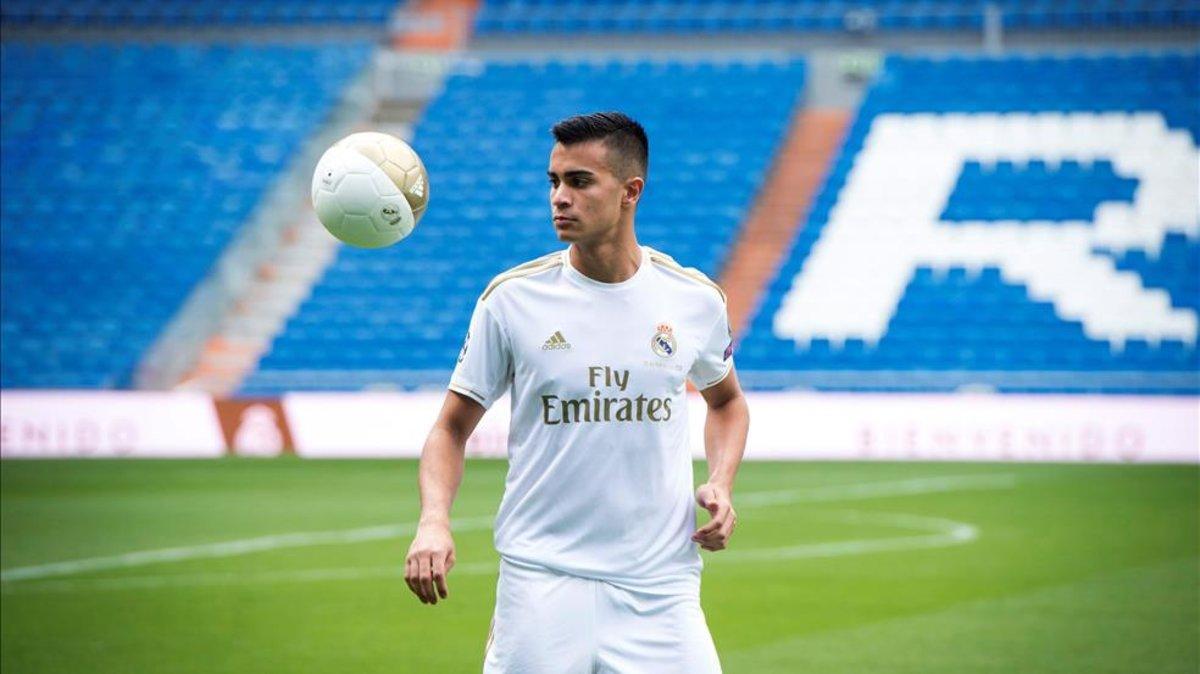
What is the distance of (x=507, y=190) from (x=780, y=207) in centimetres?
495

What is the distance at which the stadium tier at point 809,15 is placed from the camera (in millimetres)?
32375

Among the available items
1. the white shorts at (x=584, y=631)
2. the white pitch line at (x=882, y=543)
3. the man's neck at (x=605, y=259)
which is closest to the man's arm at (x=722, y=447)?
the white shorts at (x=584, y=631)

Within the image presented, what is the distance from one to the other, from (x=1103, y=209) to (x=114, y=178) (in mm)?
17858

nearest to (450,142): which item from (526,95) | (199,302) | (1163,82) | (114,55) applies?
(526,95)

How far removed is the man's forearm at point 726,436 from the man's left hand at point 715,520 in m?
0.19

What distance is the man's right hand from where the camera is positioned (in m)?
4.37

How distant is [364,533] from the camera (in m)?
15.2

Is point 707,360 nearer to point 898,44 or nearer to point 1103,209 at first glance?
point 1103,209

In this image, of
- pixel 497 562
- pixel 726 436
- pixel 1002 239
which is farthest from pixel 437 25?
pixel 726 436

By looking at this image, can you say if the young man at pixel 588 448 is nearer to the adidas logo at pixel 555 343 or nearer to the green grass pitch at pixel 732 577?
the adidas logo at pixel 555 343

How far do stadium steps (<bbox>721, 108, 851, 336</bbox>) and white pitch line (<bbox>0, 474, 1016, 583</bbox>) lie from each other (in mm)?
8670

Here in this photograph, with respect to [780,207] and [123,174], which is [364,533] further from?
[123,174]

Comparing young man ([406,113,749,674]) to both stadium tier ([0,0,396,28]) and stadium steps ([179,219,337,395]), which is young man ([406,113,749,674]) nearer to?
stadium steps ([179,219,337,395])

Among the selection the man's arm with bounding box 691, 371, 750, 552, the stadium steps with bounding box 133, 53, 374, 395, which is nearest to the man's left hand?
the man's arm with bounding box 691, 371, 750, 552
